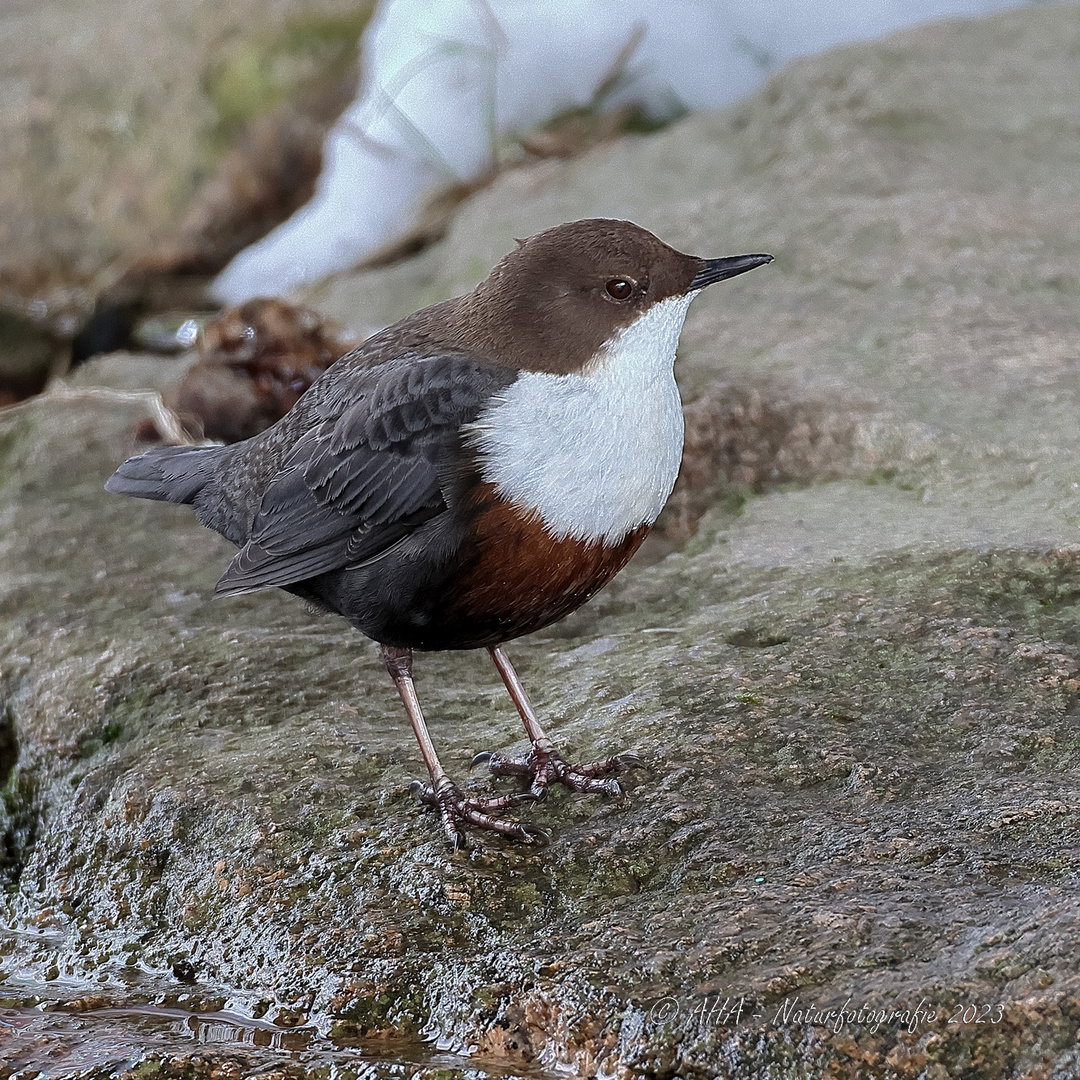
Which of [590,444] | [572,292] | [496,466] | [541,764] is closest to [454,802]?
[541,764]

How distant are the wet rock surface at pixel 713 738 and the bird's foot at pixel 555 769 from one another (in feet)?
0.15

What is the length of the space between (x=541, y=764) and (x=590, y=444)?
2.27 feet

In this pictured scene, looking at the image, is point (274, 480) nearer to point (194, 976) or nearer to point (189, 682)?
point (189, 682)

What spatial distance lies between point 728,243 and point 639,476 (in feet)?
7.81

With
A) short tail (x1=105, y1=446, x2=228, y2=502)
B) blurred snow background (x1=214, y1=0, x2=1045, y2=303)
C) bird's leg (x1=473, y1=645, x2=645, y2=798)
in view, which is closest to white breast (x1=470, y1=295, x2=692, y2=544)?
bird's leg (x1=473, y1=645, x2=645, y2=798)

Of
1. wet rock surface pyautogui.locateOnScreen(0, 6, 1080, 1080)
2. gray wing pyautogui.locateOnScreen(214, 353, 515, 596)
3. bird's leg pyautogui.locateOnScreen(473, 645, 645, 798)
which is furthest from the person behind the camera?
gray wing pyautogui.locateOnScreen(214, 353, 515, 596)

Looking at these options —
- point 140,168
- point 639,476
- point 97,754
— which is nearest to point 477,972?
point 639,476

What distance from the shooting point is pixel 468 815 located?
8.75ft

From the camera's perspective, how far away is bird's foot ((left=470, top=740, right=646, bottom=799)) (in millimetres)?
2762

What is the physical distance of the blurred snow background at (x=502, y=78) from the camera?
22.5ft

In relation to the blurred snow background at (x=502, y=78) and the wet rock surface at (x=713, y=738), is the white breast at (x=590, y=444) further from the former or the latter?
the blurred snow background at (x=502, y=78)

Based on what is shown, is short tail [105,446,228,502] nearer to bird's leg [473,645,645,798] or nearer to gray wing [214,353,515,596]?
gray wing [214,353,515,596]

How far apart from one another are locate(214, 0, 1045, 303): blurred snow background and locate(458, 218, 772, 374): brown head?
3.83 metres

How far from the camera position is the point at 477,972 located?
2.33m
